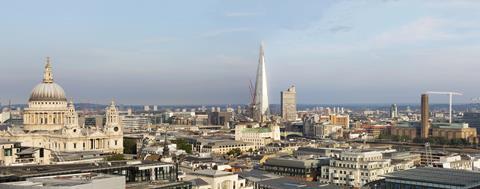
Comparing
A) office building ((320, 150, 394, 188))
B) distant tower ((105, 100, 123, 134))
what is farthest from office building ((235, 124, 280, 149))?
office building ((320, 150, 394, 188))

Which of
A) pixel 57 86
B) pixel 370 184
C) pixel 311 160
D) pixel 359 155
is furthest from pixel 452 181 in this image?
pixel 57 86

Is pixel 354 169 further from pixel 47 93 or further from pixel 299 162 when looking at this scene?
pixel 47 93

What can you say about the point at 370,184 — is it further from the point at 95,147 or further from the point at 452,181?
the point at 95,147

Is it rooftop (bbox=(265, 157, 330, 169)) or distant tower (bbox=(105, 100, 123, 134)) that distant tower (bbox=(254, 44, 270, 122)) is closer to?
distant tower (bbox=(105, 100, 123, 134))

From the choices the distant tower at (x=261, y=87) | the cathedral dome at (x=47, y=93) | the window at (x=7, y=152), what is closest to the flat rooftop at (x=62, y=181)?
the window at (x=7, y=152)

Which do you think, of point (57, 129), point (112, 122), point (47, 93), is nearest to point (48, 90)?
point (47, 93)

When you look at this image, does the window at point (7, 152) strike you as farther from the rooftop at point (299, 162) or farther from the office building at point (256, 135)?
the office building at point (256, 135)
